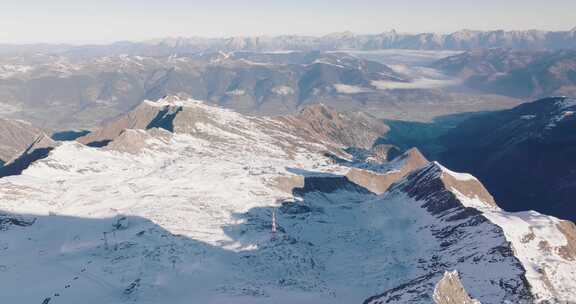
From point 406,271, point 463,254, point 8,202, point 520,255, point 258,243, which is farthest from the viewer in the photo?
point 8,202

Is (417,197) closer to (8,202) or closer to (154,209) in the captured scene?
(154,209)

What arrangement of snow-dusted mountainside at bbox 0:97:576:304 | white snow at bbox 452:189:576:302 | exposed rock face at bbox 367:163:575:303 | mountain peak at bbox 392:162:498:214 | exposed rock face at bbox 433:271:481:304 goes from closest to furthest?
exposed rock face at bbox 433:271:481:304 < exposed rock face at bbox 367:163:575:303 < white snow at bbox 452:189:576:302 < snow-dusted mountainside at bbox 0:97:576:304 < mountain peak at bbox 392:162:498:214

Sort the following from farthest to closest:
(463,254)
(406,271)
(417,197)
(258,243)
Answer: (417,197), (258,243), (406,271), (463,254)

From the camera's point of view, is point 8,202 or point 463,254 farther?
point 8,202

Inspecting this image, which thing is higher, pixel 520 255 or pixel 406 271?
pixel 520 255

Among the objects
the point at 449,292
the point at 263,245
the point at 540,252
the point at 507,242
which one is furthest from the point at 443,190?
the point at 449,292

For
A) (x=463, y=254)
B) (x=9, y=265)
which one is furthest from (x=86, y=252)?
(x=463, y=254)

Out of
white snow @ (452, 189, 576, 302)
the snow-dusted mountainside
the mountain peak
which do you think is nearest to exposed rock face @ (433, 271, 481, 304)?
the snow-dusted mountainside

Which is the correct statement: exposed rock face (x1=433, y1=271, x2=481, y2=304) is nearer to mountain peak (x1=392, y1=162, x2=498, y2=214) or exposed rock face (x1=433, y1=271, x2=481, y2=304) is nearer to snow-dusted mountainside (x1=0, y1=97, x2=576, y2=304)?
snow-dusted mountainside (x1=0, y1=97, x2=576, y2=304)
